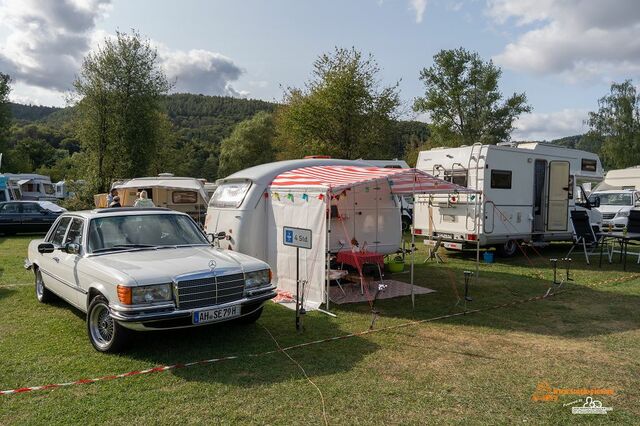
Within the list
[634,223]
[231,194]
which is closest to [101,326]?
[231,194]

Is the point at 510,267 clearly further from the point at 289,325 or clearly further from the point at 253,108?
the point at 253,108

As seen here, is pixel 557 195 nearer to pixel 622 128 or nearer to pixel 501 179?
pixel 501 179

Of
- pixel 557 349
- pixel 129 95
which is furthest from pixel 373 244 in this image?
pixel 129 95

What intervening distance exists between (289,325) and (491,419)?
3252mm

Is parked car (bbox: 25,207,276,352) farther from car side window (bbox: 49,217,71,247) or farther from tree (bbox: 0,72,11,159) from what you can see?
tree (bbox: 0,72,11,159)

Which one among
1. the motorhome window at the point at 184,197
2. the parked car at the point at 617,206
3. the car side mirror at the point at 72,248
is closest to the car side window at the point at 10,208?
the motorhome window at the point at 184,197

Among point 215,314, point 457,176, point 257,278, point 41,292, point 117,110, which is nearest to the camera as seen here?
point 215,314

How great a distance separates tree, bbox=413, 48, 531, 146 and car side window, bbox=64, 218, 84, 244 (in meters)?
33.6

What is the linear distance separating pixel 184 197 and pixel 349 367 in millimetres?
15104

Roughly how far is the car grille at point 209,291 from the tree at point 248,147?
45.8 metres

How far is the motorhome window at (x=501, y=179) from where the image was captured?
40.0 feet

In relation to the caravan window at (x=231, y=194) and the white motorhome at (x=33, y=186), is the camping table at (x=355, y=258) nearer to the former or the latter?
the caravan window at (x=231, y=194)

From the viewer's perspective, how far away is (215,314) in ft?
17.1

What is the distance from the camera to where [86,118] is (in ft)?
81.9
